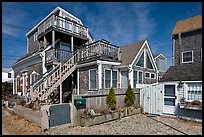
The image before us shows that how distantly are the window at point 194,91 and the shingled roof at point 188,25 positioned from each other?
9086mm

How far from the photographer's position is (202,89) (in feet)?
29.1

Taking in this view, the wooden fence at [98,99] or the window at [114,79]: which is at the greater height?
the window at [114,79]

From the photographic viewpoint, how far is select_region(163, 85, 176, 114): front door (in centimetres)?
1023

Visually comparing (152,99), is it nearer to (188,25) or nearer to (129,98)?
(129,98)

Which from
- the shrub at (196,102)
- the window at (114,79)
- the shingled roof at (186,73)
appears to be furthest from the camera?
the window at (114,79)

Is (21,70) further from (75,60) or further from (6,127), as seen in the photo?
(6,127)

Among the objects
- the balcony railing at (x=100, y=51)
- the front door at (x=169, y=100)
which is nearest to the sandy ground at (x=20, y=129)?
the balcony railing at (x=100, y=51)

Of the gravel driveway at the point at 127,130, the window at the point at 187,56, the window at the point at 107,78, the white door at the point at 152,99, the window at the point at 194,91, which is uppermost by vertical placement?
the window at the point at 187,56

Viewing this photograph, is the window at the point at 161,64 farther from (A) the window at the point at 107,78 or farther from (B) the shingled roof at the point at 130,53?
(A) the window at the point at 107,78

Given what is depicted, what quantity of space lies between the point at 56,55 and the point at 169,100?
9.62m

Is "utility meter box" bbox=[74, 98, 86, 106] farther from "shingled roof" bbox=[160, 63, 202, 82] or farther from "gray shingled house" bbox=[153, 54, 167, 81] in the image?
"gray shingled house" bbox=[153, 54, 167, 81]

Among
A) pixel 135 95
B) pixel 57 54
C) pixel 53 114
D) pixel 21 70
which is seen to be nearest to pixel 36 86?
pixel 57 54

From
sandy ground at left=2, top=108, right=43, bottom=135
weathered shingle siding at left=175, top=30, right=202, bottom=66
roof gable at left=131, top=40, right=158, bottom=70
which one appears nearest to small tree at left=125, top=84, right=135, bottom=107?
roof gable at left=131, top=40, right=158, bottom=70

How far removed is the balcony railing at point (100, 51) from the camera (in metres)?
12.7
